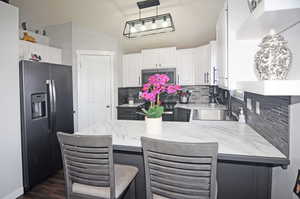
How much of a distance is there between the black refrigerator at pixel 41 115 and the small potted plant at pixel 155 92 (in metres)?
1.61

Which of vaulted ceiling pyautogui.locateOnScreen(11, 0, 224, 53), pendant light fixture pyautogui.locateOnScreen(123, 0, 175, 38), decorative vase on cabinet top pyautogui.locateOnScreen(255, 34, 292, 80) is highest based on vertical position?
vaulted ceiling pyautogui.locateOnScreen(11, 0, 224, 53)

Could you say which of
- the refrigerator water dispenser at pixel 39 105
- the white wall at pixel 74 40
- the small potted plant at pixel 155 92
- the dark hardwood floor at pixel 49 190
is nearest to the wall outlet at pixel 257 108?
the small potted plant at pixel 155 92

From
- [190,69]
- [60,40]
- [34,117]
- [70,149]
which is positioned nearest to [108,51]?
[60,40]

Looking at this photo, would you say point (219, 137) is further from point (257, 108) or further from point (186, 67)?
point (186, 67)

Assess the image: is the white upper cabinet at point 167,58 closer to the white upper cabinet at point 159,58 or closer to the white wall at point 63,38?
the white upper cabinet at point 159,58

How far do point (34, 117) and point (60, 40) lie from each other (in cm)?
199

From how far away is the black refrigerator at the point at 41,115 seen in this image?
2217mm

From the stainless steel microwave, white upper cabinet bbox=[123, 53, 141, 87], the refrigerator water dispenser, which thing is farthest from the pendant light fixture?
the refrigerator water dispenser

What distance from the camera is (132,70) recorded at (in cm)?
444

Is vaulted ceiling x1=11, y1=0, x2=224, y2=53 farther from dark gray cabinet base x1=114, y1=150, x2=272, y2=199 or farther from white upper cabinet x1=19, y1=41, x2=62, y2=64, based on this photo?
dark gray cabinet base x1=114, y1=150, x2=272, y2=199

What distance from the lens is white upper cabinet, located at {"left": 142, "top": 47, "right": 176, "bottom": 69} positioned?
4.11 m

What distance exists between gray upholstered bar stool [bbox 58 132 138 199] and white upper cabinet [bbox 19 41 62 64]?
90.5 inches

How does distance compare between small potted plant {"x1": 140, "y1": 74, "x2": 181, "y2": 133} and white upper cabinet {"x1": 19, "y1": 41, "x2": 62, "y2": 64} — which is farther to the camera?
white upper cabinet {"x1": 19, "y1": 41, "x2": 62, "y2": 64}

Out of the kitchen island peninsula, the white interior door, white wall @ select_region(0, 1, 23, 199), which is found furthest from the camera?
the white interior door
